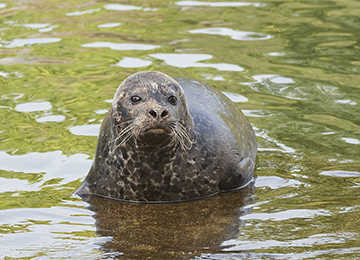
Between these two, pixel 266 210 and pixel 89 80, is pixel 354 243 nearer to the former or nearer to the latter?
pixel 266 210

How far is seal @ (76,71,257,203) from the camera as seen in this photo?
18.7 ft

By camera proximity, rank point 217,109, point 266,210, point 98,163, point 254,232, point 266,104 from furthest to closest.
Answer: point 266,104
point 217,109
point 98,163
point 266,210
point 254,232

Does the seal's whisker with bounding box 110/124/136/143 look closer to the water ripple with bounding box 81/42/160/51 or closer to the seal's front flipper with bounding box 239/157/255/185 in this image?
the seal's front flipper with bounding box 239/157/255/185

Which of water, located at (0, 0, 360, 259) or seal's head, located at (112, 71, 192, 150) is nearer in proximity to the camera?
water, located at (0, 0, 360, 259)

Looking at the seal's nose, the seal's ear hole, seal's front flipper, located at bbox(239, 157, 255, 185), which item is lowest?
seal's front flipper, located at bbox(239, 157, 255, 185)

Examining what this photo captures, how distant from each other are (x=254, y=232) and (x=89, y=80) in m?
5.25

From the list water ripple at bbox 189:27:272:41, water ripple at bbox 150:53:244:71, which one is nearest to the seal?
water ripple at bbox 150:53:244:71

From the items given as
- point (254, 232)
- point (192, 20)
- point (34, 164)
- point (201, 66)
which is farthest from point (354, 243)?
point (192, 20)

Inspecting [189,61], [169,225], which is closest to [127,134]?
[169,225]

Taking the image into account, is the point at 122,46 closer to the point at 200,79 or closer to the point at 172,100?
the point at 200,79

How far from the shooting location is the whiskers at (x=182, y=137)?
5.67 m

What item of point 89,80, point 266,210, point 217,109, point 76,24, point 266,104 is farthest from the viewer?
point 76,24

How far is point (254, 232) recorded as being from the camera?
5043mm

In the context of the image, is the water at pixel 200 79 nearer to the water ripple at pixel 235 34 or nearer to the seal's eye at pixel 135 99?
the water ripple at pixel 235 34
